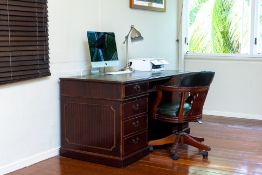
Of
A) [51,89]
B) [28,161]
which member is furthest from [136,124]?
[28,161]

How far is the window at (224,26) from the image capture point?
5.61m

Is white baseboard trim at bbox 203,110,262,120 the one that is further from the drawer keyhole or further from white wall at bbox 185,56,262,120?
the drawer keyhole

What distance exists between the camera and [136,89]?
362cm

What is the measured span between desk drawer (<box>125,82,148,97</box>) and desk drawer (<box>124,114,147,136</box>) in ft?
0.79

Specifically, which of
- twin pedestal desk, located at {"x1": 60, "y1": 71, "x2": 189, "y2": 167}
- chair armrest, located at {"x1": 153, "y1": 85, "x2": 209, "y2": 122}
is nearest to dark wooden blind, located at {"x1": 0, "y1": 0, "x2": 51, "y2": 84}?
twin pedestal desk, located at {"x1": 60, "y1": 71, "x2": 189, "y2": 167}

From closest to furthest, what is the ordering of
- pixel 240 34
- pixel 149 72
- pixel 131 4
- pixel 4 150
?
1. pixel 4 150
2. pixel 149 72
3. pixel 131 4
4. pixel 240 34

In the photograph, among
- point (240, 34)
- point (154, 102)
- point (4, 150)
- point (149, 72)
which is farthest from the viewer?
point (240, 34)

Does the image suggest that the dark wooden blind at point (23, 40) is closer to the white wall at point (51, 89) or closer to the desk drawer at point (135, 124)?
the white wall at point (51, 89)

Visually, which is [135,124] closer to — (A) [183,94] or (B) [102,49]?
(A) [183,94]

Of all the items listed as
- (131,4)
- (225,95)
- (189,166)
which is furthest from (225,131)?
(131,4)

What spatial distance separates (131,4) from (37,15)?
5.22 ft

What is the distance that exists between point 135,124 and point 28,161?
3.33 feet

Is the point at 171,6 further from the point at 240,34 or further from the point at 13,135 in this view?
the point at 13,135

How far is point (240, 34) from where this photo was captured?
18.9ft
